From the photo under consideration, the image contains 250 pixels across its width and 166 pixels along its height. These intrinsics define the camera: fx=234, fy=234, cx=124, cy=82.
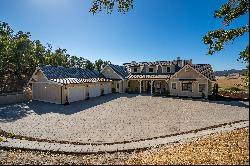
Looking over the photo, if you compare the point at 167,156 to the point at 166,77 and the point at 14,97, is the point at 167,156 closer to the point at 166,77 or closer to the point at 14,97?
the point at 14,97

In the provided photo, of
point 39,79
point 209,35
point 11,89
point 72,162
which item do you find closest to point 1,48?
point 39,79

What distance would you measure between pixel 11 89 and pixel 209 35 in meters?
40.3

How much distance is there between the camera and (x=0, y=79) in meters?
45.2

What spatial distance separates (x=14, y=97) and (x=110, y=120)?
55.9 ft

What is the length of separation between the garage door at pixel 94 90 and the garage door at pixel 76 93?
2.18 meters

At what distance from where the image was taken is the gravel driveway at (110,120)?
16594mm

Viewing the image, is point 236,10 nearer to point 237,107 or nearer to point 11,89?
point 237,107

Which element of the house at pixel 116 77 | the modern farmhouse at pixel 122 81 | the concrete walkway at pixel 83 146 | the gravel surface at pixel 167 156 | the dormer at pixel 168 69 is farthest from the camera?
the house at pixel 116 77

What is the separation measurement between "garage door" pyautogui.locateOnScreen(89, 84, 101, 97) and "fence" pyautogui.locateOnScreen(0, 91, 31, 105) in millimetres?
8907

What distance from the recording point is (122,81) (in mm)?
43219

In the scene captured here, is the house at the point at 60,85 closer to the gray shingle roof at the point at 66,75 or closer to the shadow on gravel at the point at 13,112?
the gray shingle roof at the point at 66,75

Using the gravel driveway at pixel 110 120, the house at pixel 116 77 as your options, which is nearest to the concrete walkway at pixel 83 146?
the gravel driveway at pixel 110 120

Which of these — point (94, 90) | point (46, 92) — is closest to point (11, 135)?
point (46, 92)

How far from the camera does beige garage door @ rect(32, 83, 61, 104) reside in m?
30.8
